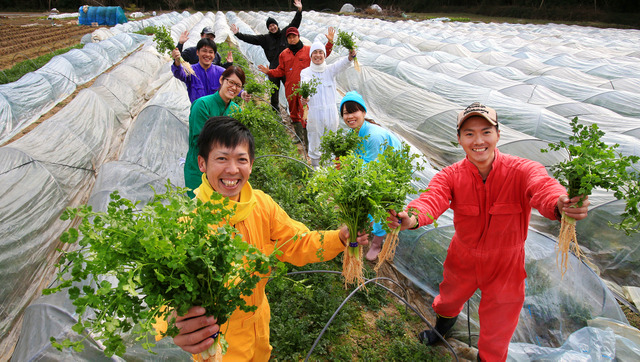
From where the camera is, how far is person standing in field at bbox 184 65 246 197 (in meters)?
3.66

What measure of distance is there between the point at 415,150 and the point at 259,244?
532cm

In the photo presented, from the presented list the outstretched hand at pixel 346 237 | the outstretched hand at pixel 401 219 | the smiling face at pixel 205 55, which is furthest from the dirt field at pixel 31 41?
the outstretched hand at pixel 401 219

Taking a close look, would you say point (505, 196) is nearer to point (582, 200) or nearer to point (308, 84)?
point (582, 200)

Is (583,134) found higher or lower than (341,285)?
higher

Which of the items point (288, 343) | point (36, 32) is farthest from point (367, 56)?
point (36, 32)

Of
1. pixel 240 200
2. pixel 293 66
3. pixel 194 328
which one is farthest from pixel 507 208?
pixel 293 66

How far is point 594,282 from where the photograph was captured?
3.33m

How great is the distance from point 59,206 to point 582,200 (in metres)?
6.84

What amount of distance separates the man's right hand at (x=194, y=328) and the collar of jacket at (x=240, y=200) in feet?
1.90

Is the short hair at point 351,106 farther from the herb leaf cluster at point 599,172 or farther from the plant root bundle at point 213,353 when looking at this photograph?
the plant root bundle at point 213,353

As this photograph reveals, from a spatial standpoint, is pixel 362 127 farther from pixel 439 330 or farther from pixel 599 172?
pixel 599 172

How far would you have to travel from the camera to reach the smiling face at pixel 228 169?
197cm

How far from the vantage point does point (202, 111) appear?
12.4ft

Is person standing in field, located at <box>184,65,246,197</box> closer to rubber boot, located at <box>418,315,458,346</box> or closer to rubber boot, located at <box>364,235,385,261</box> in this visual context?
rubber boot, located at <box>364,235,385,261</box>
